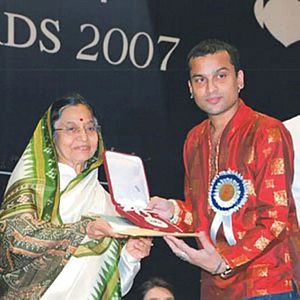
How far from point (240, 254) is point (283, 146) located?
41 cm

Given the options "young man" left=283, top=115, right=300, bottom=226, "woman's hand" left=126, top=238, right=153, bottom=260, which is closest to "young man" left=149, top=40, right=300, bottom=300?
"woman's hand" left=126, top=238, right=153, bottom=260

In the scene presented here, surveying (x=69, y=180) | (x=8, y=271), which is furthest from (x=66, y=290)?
(x=69, y=180)

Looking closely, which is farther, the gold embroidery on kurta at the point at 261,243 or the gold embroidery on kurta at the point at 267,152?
the gold embroidery on kurta at the point at 267,152

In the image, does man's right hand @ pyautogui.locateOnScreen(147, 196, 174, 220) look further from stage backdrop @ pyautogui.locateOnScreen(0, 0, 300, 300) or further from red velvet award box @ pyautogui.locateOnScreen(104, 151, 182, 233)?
stage backdrop @ pyautogui.locateOnScreen(0, 0, 300, 300)

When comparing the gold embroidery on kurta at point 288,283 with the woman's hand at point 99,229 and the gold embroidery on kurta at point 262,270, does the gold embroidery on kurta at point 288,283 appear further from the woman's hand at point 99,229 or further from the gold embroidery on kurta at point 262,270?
the woman's hand at point 99,229

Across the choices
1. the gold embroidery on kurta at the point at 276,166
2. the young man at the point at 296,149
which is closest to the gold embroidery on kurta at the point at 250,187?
the gold embroidery on kurta at the point at 276,166

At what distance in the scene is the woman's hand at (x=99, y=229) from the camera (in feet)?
7.96

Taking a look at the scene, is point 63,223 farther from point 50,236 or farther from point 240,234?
point 240,234

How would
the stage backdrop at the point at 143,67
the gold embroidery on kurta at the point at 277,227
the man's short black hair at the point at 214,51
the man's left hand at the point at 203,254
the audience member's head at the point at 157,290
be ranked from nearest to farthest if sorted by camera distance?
the man's left hand at the point at 203,254, the gold embroidery on kurta at the point at 277,227, the man's short black hair at the point at 214,51, the stage backdrop at the point at 143,67, the audience member's head at the point at 157,290

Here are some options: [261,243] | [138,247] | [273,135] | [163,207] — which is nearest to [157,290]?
[138,247]

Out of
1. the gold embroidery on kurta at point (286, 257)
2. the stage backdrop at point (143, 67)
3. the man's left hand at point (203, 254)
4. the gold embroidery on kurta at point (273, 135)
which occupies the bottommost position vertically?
the gold embroidery on kurta at point (286, 257)

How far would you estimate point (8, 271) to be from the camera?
2.55 metres

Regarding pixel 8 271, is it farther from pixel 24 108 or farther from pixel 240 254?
pixel 240 254

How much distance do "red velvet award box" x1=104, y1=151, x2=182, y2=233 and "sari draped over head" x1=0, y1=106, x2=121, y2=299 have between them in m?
0.15
